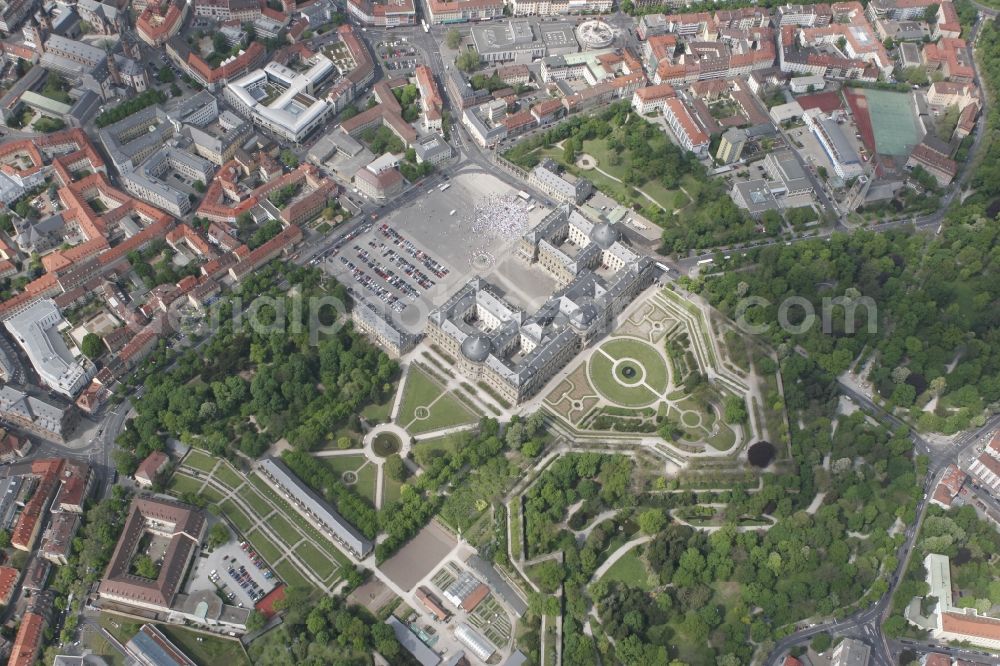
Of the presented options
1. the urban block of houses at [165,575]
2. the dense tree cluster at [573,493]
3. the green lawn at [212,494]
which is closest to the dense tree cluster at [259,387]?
the green lawn at [212,494]

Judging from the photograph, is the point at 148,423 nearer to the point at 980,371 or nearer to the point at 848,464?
the point at 848,464

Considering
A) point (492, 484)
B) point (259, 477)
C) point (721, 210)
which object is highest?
point (721, 210)

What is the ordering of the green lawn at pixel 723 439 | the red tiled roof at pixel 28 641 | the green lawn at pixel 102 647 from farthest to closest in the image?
1. the green lawn at pixel 723 439
2. the green lawn at pixel 102 647
3. the red tiled roof at pixel 28 641

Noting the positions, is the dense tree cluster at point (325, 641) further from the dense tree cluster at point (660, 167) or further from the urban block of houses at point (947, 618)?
the dense tree cluster at point (660, 167)

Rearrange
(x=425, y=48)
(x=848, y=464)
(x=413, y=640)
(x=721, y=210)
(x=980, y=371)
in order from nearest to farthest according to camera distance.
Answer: (x=413, y=640) → (x=848, y=464) → (x=980, y=371) → (x=721, y=210) → (x=425, y=48)

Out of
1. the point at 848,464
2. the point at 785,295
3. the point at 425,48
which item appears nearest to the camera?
the point at 848,464

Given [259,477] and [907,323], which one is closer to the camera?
[259,477]

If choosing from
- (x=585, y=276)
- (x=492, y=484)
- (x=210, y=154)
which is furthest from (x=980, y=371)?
(x=210, y=154)
